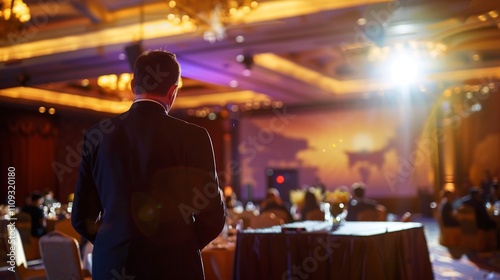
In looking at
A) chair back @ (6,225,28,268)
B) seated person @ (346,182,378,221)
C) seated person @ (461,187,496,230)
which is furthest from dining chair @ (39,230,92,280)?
seated person @ (461,187,496,230)

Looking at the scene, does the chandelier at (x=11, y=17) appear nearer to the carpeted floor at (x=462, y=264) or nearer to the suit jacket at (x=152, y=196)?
the suit jacket at (x=152, y=196)

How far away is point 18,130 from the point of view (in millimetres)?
14992

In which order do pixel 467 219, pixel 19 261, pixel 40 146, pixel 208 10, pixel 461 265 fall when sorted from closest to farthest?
pixel 19 261
pixel 208 10
pixel 461 265
pixel 467 219
pixel 40 146

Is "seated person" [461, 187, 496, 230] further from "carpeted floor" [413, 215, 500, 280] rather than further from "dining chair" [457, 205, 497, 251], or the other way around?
"carpeted floor" [413, 215, 500, 280]

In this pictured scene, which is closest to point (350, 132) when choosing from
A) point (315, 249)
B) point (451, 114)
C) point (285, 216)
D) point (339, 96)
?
point (339, 96)

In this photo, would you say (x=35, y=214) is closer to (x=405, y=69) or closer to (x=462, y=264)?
(x=462, y=264)

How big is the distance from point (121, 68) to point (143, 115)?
8506mm

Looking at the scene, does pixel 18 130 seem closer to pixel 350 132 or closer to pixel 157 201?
pixel 350 132

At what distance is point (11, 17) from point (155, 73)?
559 cm

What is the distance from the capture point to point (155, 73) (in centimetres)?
178

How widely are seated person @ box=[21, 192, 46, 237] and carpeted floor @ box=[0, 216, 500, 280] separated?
1144 mm

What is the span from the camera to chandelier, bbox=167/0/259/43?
6.80 meters

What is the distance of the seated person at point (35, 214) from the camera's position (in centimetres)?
858

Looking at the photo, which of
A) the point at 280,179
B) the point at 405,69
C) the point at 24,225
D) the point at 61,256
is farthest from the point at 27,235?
the point at 280,179
